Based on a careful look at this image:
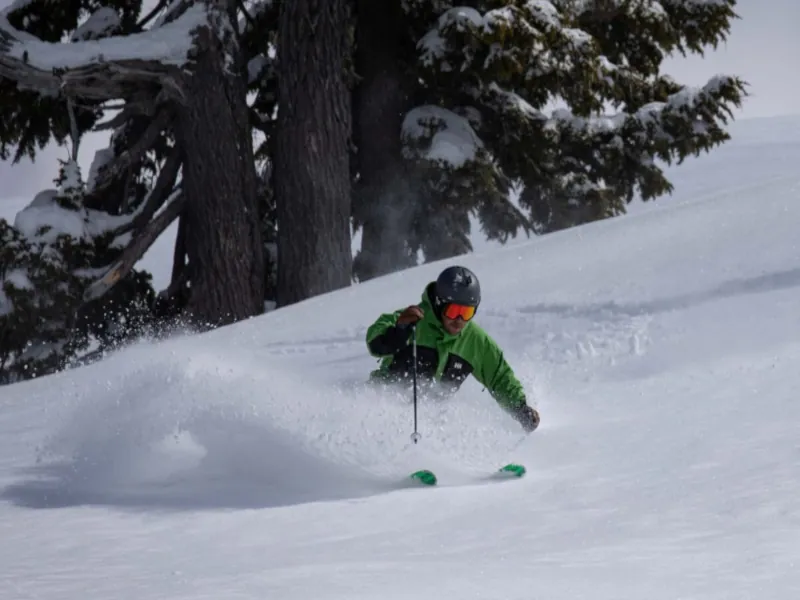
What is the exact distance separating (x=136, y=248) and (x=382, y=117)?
365cm

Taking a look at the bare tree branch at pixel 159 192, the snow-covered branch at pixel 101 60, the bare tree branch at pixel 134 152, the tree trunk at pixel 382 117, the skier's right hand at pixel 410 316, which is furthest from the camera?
the tree trunk at pixel 382 117

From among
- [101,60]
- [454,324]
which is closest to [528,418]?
[454,324]

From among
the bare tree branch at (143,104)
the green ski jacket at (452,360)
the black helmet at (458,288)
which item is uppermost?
the bare tree branch at (143,104)

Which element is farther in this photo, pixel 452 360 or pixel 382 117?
pixel 382 117

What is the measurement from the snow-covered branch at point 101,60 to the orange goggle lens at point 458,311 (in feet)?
26.6

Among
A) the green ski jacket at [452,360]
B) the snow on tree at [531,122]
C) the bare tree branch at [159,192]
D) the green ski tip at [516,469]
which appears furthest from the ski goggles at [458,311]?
the bare tree branch at [159,192]

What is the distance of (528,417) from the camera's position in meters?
6.06

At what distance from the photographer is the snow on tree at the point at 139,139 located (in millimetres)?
12758

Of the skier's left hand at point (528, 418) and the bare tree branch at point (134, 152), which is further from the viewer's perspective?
the bare tree branch at point (134, 152)

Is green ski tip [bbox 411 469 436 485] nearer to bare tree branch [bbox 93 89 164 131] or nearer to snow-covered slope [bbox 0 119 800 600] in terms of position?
snow-covered slope [bbox 0 119 800 600]

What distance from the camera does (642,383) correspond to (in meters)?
7.50

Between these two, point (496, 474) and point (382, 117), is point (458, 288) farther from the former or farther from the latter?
point (382, 117)

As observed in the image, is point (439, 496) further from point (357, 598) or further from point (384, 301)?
point (384, 301)

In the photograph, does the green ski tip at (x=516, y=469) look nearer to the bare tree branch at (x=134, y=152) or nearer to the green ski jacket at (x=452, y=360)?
the green ski jacket at (x=452, y=360)
